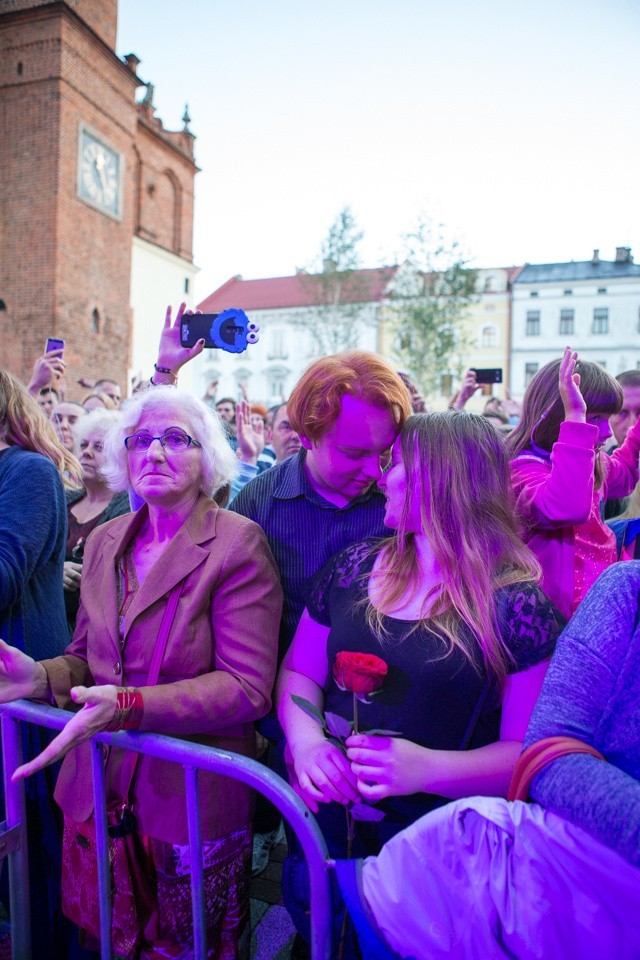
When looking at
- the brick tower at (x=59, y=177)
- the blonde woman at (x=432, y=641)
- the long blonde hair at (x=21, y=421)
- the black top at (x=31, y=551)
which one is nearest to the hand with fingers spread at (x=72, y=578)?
the black top at (x=31, y=551)

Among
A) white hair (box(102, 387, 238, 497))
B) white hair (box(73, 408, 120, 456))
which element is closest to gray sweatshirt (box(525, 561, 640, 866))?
white hair (box(102, 387, 238, 497))

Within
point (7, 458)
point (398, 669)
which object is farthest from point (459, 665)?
point (7, 458)

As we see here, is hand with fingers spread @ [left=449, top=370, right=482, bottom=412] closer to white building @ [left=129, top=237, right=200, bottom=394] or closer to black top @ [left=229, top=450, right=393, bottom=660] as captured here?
black top @ [left=229, top=450, right=393, bottom=660]

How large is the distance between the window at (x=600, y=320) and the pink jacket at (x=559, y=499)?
40382 millimetres

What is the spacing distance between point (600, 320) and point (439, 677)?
41906 millimetres

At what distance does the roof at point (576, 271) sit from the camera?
38344mm

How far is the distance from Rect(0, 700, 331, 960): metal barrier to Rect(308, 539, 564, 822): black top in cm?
26

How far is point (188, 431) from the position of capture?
83.0 inches

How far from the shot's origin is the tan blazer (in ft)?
5.80

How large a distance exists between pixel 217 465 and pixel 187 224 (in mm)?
26799

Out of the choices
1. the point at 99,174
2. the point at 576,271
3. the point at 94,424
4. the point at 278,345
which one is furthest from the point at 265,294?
the point at 94,424

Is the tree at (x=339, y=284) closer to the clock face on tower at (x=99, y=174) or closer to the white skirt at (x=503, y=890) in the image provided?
the clock face on tower at (x=99, y=174)

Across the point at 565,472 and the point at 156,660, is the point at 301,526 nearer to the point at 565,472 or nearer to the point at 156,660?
the point at 156,660

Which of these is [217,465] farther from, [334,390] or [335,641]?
[335,641]
